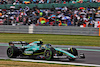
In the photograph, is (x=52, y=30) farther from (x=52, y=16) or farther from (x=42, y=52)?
(x=42, y=52)

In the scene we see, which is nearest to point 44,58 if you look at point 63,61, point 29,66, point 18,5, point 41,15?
point 63,61

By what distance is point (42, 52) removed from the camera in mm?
8109

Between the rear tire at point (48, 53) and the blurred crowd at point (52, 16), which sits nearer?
the rear tire at point (48, 53)

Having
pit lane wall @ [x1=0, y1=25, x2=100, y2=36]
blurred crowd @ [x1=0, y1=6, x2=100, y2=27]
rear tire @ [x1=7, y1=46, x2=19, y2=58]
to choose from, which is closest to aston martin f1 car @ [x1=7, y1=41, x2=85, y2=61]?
rear tire @ [x1=7, y1=46, x2=19, y2=58]

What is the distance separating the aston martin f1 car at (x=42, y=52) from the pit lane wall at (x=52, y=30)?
14785mm

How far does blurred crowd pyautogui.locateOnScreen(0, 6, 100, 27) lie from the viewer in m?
24.7

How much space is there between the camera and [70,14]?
84.5ft

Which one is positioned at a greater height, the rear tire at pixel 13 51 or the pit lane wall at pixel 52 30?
the rear tire at pixel 13 51

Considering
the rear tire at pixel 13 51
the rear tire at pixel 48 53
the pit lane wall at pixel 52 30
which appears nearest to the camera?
the rear tire at pixel 48 53

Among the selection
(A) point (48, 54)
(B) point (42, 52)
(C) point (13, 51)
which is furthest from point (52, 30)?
(A) point (48, 54)

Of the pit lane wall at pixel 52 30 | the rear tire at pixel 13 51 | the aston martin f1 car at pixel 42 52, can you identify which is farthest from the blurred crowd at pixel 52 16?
the rear tire at pixel 13 51

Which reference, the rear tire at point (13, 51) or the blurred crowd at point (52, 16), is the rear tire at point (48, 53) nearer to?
the rear tire at point (13, 51)

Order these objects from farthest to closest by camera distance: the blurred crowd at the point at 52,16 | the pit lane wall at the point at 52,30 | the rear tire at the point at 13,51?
1. the blurred crowd at the point at 52,16
2. the pit lane wall at the point at 52,30
3. the rear tire at the point at 13,51

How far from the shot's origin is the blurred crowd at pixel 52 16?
80.9 feet
